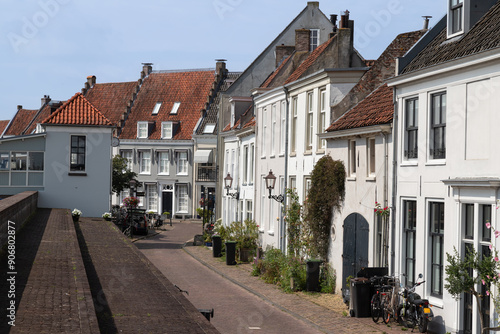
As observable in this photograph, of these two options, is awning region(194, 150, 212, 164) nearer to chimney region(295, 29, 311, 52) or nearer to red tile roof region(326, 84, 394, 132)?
chimney region(295, 29, 311, 52)

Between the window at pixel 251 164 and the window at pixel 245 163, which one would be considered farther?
the window at pixel 245 163

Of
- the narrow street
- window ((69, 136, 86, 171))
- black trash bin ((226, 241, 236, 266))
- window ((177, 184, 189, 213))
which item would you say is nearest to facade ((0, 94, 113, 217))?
window ((69, 136, 86, 171))

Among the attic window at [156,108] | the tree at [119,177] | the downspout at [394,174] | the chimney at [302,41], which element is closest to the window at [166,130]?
the attic window at [156,108]

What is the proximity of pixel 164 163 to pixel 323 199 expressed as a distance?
159 ft

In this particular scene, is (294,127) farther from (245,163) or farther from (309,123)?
(245,163)

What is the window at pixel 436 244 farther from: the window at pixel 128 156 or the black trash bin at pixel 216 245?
the window at pixel 128 156

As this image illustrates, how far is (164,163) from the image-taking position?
7112 centimetres

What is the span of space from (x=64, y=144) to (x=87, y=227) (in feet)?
38.2

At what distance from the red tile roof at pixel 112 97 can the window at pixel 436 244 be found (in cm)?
6031

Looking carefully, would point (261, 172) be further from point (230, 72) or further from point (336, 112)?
point (230, 72)

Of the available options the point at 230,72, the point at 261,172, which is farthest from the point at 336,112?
the point at 230,72

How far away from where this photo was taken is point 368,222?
20.5 meters

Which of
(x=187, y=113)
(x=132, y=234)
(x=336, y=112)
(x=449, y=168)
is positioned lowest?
(x=132, y=234)

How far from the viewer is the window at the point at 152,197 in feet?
A: 233
